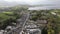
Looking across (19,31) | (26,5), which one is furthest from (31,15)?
(19,31)

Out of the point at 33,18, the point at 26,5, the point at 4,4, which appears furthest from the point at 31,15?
the point at 4,4

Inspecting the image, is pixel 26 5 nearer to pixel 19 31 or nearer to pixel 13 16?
pixel 13 16

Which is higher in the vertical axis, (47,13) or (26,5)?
(26,5)

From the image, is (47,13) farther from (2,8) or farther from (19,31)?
(2,8)

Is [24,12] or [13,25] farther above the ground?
[24,12]

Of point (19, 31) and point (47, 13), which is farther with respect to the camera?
point (47, 13)

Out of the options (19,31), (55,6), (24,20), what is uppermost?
(55,6)

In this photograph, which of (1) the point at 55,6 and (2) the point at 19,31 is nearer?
(2) the point at 19,31
